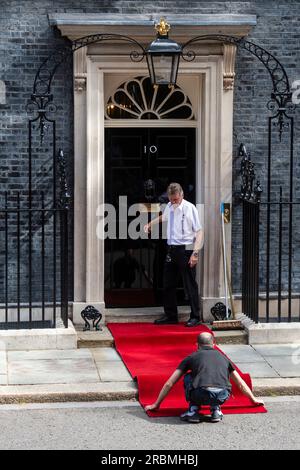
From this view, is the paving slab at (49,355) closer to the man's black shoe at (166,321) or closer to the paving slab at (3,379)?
the paving slab at (3,379)

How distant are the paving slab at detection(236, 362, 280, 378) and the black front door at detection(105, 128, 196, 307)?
7.42 feet

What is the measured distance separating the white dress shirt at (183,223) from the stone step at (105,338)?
3.75 feet

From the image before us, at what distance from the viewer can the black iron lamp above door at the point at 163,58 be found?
11727 mm

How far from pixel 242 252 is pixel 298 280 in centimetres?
80

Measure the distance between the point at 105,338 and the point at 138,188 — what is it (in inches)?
78.8

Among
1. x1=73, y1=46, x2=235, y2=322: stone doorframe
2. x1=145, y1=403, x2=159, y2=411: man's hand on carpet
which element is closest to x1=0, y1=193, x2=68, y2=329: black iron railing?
x1=73, y1=46, x2=235, y2=322: stone doorframe

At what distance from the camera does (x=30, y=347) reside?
12.1 meters

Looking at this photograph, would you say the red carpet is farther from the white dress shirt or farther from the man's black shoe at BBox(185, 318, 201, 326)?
the white dress shirt

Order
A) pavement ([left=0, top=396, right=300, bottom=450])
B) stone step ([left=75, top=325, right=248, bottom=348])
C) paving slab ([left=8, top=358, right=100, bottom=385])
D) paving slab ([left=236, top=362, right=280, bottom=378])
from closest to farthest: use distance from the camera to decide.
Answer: pavement ([left=0, top=396, right=300, bottom=450]), paving slab ([left=8, top=358, right=100, bottom=385]), paving slab ([left=236, top=362, right=280, bottom=378]), stone step ([left=75, top=325, right=248, bottom=348])

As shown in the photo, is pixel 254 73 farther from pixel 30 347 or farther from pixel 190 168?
pixel 30 347

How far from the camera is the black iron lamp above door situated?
11.7 m

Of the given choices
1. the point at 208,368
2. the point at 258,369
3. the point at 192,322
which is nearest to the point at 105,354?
the point at 192,322

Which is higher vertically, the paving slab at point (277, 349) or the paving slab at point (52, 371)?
the paving slab at point (277, 349)

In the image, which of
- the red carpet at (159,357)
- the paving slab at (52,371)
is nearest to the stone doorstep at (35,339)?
the paving slab at (52,371)
